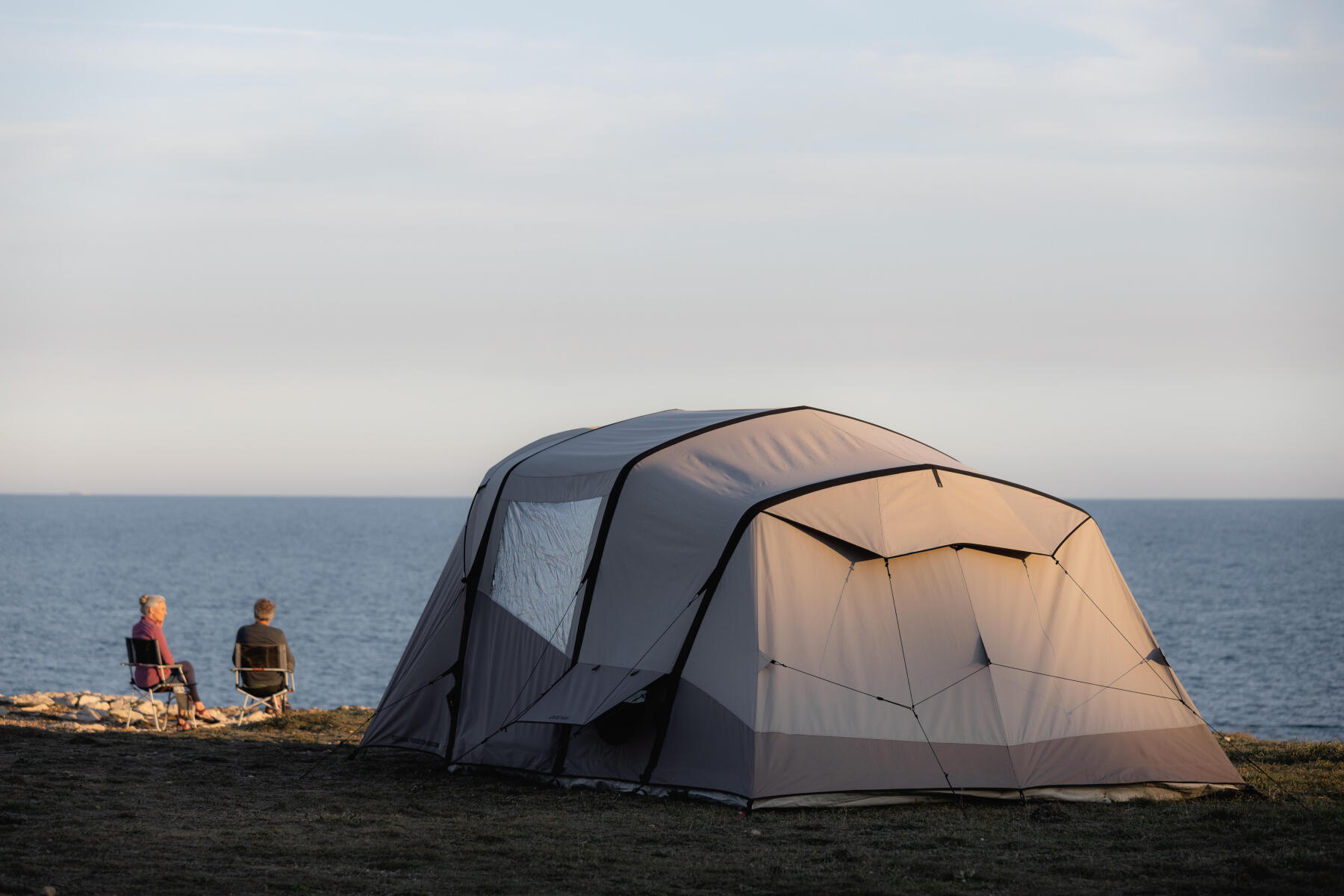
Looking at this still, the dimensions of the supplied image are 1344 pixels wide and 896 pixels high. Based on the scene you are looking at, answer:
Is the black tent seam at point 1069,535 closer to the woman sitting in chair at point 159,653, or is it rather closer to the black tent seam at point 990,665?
the black tent seam at point 990,665

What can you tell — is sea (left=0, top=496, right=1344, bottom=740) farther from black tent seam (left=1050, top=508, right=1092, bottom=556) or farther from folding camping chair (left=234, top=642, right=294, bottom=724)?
black tent seam (left=1050, top=508, right=1092, bottom=556)

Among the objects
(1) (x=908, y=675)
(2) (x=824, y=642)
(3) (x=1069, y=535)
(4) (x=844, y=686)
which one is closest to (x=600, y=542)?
(2) (x=824, y=642)

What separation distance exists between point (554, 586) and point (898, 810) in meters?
2.92

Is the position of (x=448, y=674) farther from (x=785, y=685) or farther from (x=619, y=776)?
(x=785, y=685)

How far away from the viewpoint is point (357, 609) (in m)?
45.2

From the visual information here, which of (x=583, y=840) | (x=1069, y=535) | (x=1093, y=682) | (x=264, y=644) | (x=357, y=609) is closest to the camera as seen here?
(x=583, y=840)

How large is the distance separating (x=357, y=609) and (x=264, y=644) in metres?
34.0

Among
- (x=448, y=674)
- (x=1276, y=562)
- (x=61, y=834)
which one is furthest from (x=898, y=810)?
(x=1276, y=562)

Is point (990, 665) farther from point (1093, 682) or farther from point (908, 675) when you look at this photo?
point (1093, 682)

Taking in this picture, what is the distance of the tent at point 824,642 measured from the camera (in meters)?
7.40

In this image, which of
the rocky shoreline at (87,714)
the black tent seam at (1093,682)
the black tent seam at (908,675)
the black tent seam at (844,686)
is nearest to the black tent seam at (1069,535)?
the black tent seam at (1093,682)

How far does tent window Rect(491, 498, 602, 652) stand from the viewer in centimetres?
860

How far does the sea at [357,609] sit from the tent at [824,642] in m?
16.3

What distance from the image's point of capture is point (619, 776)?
7867 mm
